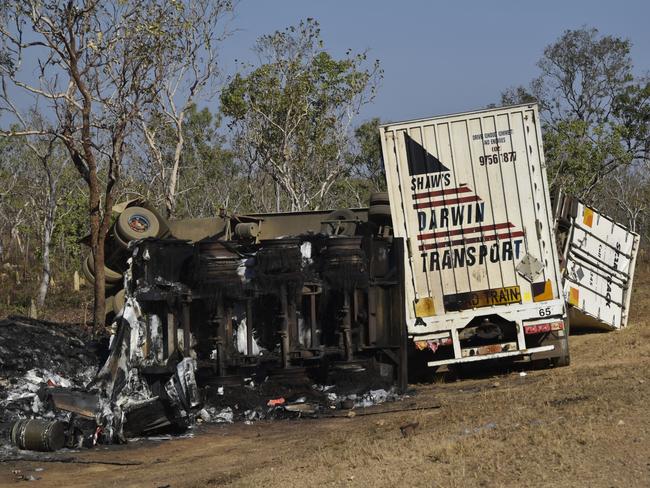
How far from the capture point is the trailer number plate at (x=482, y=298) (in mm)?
12242

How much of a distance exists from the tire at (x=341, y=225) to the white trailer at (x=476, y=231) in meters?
0.97

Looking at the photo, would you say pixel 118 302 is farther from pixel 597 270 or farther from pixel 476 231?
pixel 597 270

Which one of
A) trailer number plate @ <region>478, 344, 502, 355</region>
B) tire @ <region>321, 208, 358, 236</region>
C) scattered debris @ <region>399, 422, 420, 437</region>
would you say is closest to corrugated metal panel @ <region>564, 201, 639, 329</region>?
trailer number plate @ <region>478, 344, 502, 355</region>

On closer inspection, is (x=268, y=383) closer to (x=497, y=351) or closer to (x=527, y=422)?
(x=497, y=351)

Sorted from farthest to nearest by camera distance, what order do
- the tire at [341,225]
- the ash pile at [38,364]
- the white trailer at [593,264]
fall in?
the white trailer at [593,264] → the tire at [341,225] → the ash pile at [38,364]

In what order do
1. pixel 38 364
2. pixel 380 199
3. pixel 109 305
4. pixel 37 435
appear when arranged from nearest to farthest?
pixel 37 435, pixel 38 364, pixel 380 199, pixel 109 305

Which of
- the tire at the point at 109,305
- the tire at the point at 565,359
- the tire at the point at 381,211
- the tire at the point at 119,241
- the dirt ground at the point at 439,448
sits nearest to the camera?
the dirt ground at the point at 439,448

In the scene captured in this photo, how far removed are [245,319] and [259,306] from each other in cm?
25

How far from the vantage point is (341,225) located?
13.0 metres

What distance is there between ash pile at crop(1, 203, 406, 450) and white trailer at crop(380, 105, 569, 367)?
922 mm

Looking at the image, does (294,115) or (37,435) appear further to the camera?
(294,115)

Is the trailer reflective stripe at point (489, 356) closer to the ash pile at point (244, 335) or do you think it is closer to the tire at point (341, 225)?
the ash pile at point (244, 335)

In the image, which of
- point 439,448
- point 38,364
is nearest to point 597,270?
point 38,364

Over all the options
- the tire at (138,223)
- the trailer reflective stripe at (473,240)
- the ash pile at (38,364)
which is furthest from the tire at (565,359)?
the tire at (138,223)
